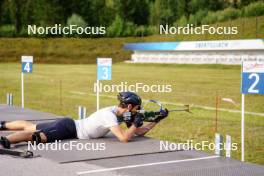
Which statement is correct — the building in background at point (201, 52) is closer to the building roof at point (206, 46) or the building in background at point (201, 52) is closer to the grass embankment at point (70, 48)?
the building roof at point (206, 46)

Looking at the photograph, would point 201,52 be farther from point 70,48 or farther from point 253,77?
point 253,77

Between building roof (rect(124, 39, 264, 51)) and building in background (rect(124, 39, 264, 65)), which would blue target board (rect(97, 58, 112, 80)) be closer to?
building in background (rect(124, 39, 264, 65))

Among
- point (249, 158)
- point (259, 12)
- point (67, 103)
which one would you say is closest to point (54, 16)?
point (259, 12)

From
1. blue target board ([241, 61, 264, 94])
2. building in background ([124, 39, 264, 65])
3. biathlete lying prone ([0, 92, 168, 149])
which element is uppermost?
building in background ([124, 39, 264, 65])

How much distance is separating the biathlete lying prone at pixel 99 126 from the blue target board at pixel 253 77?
145 cm

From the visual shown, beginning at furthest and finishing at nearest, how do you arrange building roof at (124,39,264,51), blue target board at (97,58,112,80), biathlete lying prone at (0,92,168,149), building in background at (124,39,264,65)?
1. building in background at (124,39,264,65)
2. building roof at (124,39,264,51)
3. blue target board at (97,58,112,80)
4. biathlete lying prone at (0,92,168,149)

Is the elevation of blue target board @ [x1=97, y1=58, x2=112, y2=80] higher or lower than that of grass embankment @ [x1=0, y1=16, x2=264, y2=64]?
lower

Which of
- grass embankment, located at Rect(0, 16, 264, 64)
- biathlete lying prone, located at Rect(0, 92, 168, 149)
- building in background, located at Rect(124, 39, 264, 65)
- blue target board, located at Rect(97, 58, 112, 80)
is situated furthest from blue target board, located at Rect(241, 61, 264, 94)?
grass embankment, located at Rect(0, 16, 264, 64)

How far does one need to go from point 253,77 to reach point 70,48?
64.7 metres

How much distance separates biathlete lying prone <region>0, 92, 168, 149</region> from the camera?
7.86m

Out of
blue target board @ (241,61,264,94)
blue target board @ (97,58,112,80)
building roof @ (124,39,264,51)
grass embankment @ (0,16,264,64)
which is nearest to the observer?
blue target board @ (241,61,264,94)

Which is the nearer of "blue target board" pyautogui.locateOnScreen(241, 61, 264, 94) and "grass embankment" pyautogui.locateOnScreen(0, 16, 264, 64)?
"blue target board" pyautogui.locateOnScreen(241, 61, 264, 94)

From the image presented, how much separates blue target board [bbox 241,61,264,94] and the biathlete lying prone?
1454 millimetres

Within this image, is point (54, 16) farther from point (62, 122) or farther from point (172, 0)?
point (62, 122)
